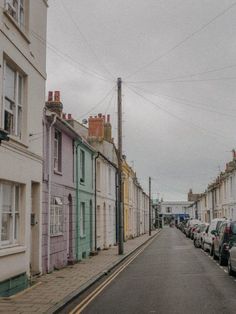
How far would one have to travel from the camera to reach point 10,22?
13039mm

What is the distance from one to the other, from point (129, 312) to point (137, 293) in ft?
9.37

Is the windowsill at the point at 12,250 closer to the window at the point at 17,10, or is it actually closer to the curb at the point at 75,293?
the curb at the point at 75,293

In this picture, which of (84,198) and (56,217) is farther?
(84,198)

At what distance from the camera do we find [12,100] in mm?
13539

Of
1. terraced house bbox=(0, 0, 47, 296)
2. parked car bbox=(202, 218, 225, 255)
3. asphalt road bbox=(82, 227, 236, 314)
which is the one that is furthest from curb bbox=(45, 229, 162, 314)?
parked car bbox=(202, 218, 225, 255)

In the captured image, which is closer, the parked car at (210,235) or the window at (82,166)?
the window at (82,166)

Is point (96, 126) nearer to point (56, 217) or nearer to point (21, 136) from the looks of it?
point (56, 217)

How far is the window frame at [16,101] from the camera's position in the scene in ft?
42.6

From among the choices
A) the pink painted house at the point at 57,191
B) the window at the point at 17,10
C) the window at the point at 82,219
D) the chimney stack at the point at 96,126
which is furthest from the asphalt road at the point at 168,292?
the chimney stack at the point at 96,126

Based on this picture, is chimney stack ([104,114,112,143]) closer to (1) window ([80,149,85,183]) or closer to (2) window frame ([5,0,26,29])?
(1) window ([80,149,85,183])

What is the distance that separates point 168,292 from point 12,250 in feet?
13.6

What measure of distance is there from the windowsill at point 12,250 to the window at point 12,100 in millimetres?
2944

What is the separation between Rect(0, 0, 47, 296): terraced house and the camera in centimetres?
1255

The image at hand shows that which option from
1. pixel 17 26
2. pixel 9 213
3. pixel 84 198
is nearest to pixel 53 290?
pixel 9 213
